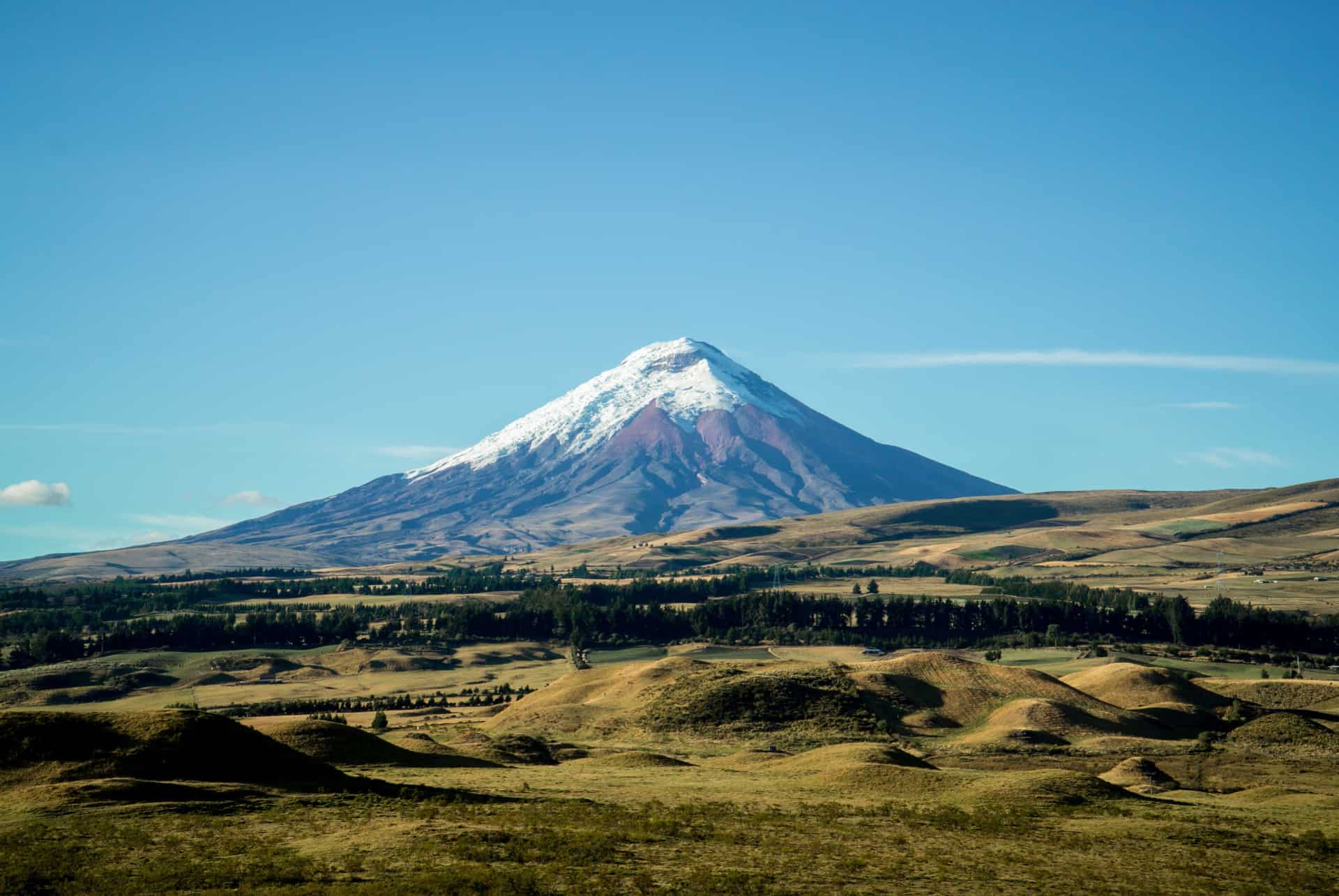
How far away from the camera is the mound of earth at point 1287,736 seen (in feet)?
320

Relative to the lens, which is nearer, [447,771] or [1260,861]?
[1260,861]

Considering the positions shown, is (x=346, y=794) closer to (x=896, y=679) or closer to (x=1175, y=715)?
(x=896, y=679)

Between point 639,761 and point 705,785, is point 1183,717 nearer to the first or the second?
point 639,761

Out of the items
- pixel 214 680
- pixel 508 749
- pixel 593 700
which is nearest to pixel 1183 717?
pixel 593 700

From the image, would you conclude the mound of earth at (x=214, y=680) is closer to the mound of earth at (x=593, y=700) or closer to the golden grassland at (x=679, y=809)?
the mound of earth at (x=593, y=700)

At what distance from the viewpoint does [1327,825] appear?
6103cm

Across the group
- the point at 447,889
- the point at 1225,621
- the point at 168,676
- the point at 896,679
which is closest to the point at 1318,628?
the point at 1225,621

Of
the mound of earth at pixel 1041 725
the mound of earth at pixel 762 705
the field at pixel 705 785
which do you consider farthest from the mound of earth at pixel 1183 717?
the mound of earth at pixel 762 705

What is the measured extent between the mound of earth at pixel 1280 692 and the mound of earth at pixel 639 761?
203 feet

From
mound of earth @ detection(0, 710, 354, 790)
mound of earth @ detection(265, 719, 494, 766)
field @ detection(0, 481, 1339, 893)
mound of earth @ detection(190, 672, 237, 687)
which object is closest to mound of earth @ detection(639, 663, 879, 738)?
field @ detection(0, 481, 1339, 893)

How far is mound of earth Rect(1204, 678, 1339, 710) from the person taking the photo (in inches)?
4579

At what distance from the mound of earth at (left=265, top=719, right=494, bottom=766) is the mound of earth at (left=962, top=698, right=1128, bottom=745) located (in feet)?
138

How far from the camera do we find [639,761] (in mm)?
83062

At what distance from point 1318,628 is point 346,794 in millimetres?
154911
